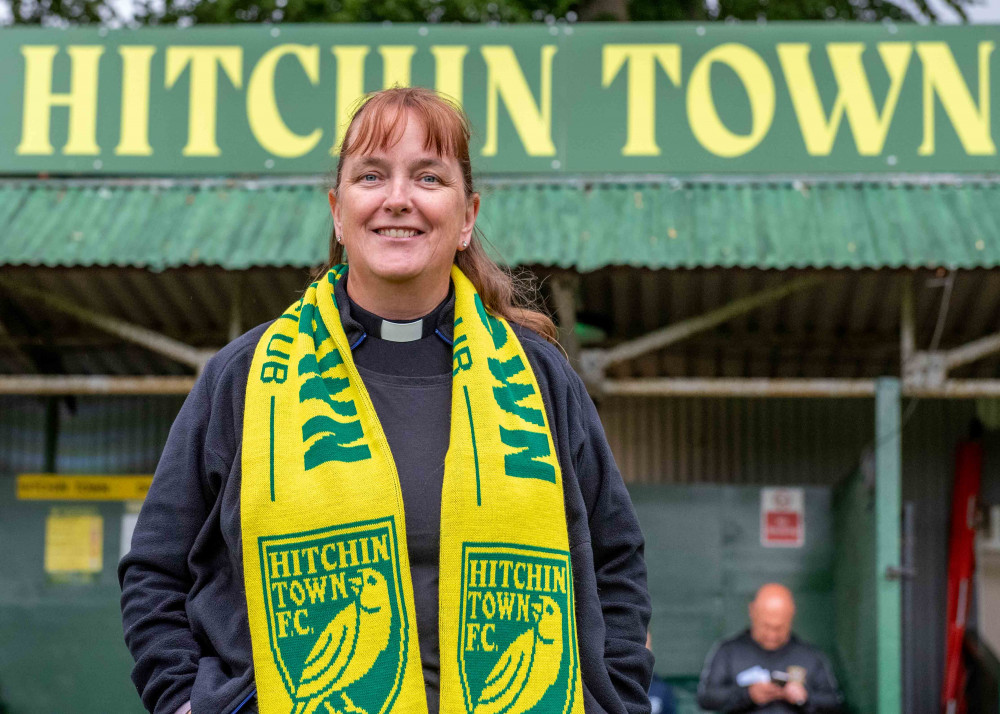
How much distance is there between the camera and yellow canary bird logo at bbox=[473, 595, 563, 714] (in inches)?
78.0

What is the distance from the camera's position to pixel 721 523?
817cm

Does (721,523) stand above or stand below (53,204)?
below

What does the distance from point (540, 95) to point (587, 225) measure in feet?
3.29

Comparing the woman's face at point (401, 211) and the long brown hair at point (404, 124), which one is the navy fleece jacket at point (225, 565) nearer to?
the woman's face at point (401, 211)

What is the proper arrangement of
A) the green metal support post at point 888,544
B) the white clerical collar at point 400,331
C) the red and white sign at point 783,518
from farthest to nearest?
the red and white sign at point 783,518 → the green metal support post at point 888,544 → the white clerical collar at point 400,331

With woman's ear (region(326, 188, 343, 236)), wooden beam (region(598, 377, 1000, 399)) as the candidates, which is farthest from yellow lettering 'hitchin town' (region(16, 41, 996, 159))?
woman's ear (region(326, 188, 343, 236))

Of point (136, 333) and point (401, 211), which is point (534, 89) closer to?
point (136, 333)

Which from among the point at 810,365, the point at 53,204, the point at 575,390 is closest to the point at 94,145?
the point at 53,204

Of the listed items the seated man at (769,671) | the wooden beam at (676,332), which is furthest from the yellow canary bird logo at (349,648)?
the seated man at (769,671)

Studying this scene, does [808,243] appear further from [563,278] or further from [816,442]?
[816,442]

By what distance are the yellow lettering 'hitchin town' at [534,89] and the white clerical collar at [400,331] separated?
4897 millimetres

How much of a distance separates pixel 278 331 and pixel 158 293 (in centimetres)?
609

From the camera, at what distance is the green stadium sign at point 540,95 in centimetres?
696

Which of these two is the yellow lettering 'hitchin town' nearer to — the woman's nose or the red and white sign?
the red and white sign
